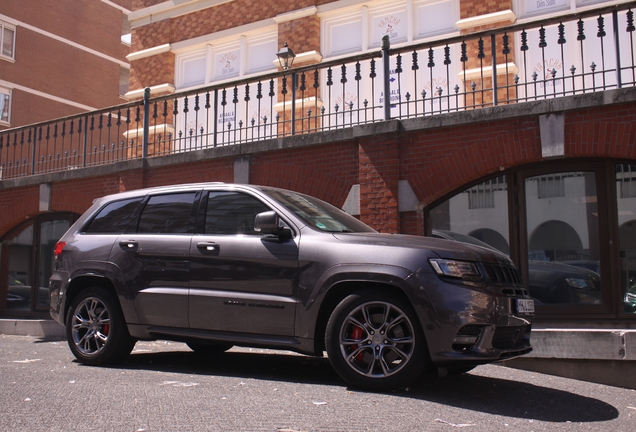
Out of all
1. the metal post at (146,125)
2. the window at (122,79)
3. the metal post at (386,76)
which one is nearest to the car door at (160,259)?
the metal post at (386,76)

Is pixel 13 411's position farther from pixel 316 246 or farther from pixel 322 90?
pixel 322 90

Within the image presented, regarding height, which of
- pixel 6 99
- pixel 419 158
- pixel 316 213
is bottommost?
pixel 316 213

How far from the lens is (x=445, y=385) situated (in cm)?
538

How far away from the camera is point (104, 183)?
13.0 metres

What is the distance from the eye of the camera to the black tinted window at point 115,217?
21.8 ft

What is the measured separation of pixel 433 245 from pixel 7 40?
101ft

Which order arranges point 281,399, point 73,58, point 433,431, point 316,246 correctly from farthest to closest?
point 73,58 → point 316,246 → point 281,399 → point 433,431

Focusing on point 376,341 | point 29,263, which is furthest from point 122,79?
point 376,341

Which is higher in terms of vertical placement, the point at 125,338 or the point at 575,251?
the point at 575,251

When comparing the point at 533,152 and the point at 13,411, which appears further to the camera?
the point at 533,152

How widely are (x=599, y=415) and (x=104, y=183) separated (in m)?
10.6

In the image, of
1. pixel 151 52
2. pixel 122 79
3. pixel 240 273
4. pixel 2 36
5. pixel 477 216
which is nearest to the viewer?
pixel 240 273

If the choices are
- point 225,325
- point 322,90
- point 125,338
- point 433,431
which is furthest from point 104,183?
point 433,431

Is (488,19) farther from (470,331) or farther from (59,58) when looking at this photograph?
(59,58)
